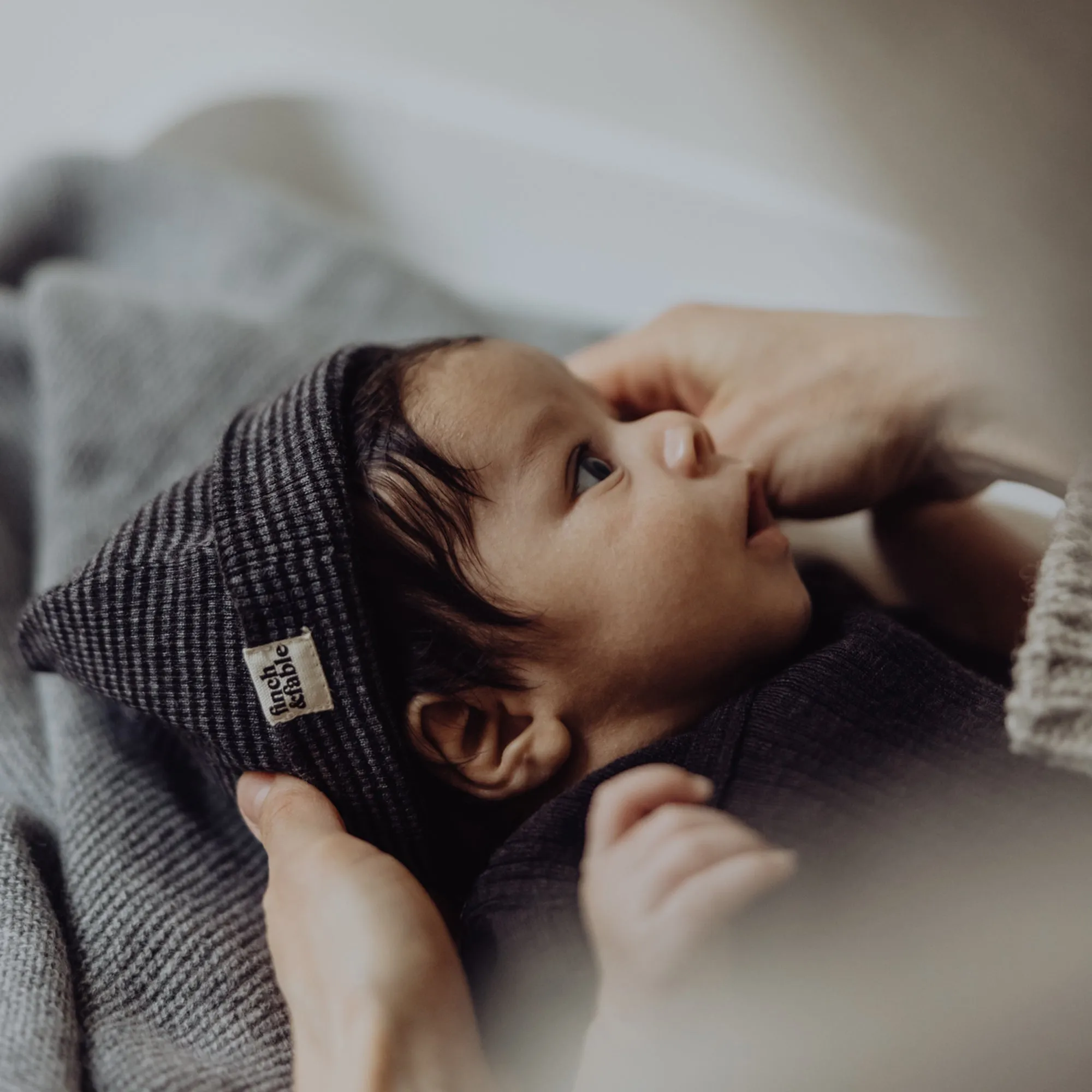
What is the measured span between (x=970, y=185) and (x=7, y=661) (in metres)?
0.67

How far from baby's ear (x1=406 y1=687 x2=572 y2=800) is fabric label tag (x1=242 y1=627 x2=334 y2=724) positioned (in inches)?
1.8

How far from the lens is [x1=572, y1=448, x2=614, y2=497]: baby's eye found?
1.86 feet

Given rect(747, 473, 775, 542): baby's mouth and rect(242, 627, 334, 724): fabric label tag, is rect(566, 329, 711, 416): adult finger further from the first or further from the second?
rect(242, 627, 334, 724): fabric label tag

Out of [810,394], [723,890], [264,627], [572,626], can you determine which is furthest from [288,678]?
[810,394]

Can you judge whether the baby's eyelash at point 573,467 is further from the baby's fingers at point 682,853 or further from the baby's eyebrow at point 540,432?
the baby's fingers at point 682,853

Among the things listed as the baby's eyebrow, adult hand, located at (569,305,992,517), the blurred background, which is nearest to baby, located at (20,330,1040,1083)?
the baby's eyebrow

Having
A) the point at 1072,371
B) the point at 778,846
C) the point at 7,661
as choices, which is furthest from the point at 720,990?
the point at 7,661

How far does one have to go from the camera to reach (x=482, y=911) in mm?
486

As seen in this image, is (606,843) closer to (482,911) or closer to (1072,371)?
(482,911)

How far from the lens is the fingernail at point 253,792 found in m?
0.55

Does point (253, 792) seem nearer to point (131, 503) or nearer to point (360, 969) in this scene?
point (360, 969)

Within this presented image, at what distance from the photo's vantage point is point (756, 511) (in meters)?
0.61

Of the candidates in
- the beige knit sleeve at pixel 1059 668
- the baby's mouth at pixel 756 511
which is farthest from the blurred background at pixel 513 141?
the beige knit sleeve at pixel 1059 668

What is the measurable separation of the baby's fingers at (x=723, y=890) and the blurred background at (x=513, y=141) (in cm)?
53
